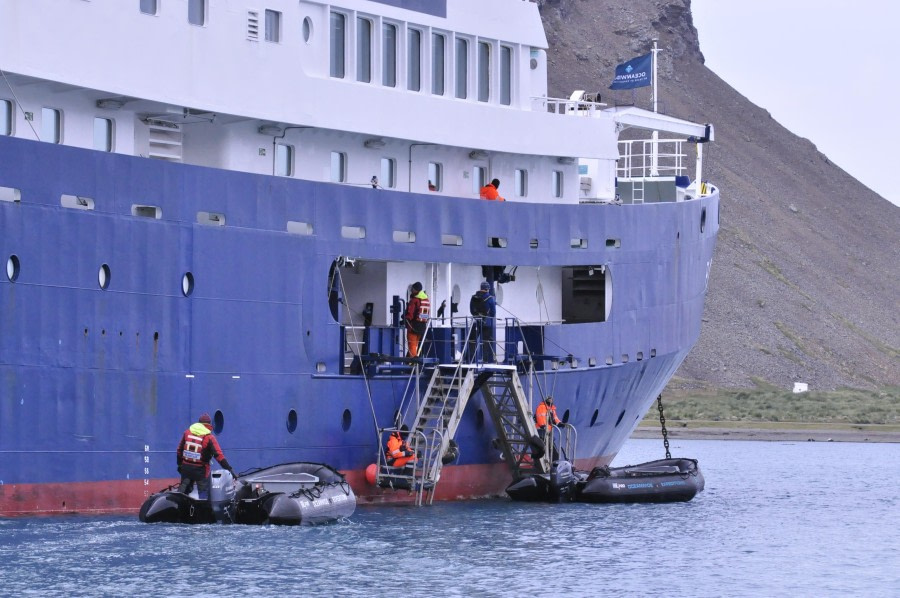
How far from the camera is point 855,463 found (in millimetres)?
46312

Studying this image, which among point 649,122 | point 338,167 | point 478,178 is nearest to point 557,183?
point 478,178

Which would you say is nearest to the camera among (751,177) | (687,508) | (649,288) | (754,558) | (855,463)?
(754,558)

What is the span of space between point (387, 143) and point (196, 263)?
5267 mm

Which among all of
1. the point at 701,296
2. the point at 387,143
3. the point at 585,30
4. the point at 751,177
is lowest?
the point at 701,296

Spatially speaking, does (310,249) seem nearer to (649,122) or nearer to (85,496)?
(85,496)

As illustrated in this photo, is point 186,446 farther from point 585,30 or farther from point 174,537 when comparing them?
point 585,30

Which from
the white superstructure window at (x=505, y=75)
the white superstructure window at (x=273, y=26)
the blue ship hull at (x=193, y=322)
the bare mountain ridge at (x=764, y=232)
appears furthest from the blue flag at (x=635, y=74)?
the bare mountain ridge at (x=764, y=232)

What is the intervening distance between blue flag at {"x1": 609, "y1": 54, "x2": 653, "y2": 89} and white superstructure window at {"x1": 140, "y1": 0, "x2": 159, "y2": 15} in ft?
40.3

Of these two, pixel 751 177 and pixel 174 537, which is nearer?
pixel 174 537

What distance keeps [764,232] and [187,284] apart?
4021 inches

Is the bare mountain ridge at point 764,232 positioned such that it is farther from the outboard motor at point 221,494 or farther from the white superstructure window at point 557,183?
the outboard motor at point 221,494

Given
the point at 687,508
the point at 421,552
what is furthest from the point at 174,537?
the point at 687,508

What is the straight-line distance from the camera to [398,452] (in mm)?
24141

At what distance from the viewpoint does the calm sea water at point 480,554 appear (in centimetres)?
→ 1788
